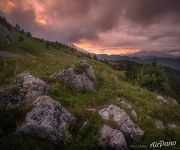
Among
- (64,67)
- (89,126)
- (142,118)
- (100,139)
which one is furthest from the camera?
(64,67)

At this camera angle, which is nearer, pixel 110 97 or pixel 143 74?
pixel 110 97

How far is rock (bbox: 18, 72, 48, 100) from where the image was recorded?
2377 centimetres

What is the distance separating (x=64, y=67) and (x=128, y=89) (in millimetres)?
8891

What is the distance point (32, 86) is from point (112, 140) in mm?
9539

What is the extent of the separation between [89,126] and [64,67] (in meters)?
11.0

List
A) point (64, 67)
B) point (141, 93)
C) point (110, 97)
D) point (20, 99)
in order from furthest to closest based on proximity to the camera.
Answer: point (141, 93)
point (64, 67)
point (110, 97)
point (20, 99)

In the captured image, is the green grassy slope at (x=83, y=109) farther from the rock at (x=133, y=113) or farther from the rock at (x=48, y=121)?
the rock at (x=48, y=121)

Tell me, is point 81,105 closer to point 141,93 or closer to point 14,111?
point 14,111

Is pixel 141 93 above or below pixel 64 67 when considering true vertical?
below

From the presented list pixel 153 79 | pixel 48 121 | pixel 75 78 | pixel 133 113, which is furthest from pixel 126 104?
pixel 153 79

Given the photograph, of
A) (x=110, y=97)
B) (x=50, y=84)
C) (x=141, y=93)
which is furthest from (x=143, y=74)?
(x=50, y=84)

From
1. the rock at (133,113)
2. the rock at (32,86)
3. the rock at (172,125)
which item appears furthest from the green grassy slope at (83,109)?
the rock at (32,86)

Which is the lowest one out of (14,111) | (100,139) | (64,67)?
(100,139)

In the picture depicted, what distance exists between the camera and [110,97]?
2869 centimetres
